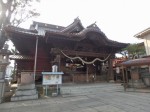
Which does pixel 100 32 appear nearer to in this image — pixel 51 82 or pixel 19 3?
pixel 51 82

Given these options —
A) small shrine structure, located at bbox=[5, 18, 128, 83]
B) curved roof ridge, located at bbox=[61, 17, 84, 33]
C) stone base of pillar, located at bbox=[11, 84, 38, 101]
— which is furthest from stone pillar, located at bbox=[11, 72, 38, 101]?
curved roof ridge, located at bbox=[61, 17, 84, 33]

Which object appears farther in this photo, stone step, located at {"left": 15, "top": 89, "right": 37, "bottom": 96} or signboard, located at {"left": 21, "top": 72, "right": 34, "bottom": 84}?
signboard, located at {"left": 21, "top": 72, "right": 34, "bottom": 84}

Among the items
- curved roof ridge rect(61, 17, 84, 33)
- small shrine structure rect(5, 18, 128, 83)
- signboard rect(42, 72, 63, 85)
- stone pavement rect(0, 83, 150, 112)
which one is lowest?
stone pavement rect(0, 83, 150, 112)

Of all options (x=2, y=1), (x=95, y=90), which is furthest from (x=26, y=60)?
(x=2, y=1)

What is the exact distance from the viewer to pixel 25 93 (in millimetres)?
7629

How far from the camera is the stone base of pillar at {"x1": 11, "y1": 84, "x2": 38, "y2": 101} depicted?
731 cm

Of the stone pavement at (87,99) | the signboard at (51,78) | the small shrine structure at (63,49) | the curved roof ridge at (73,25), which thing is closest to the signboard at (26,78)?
the signboard at (51,78)

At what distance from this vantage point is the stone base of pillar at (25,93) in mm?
7306

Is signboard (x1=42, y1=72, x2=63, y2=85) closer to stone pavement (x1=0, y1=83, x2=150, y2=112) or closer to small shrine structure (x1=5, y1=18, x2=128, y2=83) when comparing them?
stone pavement (x1=0, y1=83, x2=150, y2=112)

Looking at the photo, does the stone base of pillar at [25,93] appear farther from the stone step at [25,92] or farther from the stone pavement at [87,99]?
the stone pavement at [87,99]

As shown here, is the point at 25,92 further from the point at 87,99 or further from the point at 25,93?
the point at 87,99

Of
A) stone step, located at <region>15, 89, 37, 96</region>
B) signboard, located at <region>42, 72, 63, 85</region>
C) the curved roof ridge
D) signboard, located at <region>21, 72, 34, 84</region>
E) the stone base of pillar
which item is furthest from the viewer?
the curved roof ridge

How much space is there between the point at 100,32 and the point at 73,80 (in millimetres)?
5280

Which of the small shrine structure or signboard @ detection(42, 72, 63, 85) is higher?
the small shrine structure
